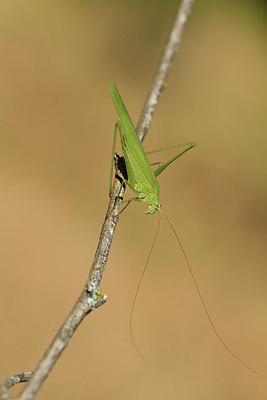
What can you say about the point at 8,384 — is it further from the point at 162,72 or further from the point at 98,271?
the point at 162,72

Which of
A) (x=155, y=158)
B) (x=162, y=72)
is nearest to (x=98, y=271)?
(x=162, y=72)

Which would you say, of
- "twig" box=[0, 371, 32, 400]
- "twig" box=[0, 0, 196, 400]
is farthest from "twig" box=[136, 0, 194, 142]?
"twig" box=[0, 371, 32, 400]

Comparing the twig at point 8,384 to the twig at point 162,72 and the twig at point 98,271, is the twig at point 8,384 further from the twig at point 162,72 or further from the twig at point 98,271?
the twig at point 162,72

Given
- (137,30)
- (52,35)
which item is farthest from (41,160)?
(137,30)

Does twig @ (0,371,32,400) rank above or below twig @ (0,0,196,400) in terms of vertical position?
below

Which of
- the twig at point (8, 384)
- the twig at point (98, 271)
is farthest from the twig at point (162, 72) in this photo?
the twig at point (8, 384)

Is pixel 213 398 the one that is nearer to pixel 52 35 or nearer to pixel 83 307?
pixel 83 307

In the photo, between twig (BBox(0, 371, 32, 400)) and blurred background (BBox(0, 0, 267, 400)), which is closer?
twig (BBox(0, 371, 32, 400))

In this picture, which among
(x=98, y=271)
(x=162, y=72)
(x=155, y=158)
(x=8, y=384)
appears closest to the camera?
(x=8, y=384)

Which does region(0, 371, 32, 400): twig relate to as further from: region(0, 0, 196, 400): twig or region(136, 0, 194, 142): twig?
region(136, 0, 194, 142): twig
